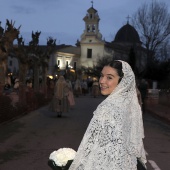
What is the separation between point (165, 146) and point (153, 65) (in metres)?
29.8

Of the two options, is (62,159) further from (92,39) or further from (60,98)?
(92,39)

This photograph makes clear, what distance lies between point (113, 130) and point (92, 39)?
314 feet

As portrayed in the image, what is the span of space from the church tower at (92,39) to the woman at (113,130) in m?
93.9

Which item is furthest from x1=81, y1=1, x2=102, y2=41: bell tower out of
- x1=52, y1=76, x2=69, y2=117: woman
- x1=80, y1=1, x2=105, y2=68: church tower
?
x1=52, y1=76, x2=69, y2=117: woman

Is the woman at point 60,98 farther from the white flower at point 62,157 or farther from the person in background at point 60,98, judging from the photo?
the white flower at point 62,157

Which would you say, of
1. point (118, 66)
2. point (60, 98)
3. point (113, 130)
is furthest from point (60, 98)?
point (113, 130)

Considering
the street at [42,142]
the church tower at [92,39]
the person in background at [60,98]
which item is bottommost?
the street at [42,142]

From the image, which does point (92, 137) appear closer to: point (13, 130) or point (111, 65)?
point (111, 65)

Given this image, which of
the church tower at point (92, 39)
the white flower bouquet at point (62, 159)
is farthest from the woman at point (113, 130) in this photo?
the church tower at point (92, 39)

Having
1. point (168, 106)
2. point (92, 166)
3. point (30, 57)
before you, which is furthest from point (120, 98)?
point (30, 57)

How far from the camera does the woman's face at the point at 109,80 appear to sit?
3248 millimetres

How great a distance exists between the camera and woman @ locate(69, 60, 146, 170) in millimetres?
3102

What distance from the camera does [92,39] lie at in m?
98.2

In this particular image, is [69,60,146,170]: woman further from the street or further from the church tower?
the church tower
